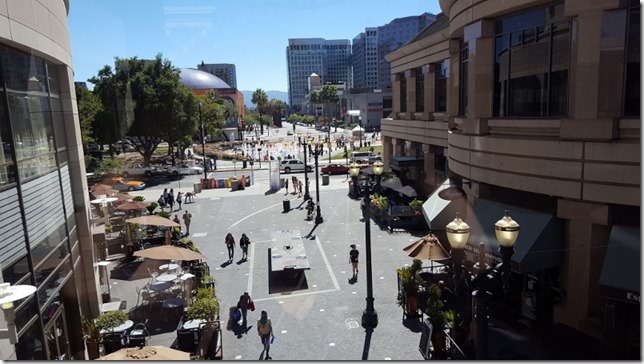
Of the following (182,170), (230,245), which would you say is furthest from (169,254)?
(182,170)

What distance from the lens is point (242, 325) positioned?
10.3 meters

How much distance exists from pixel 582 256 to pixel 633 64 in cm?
364

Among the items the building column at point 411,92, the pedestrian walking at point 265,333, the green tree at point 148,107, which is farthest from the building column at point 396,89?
the pedestrian walking at point 265,333

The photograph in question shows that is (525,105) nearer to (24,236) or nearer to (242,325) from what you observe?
(242,325)

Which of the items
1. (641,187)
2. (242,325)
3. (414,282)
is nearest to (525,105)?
(641,187)

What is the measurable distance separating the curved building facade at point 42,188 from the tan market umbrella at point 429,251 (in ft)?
25.4

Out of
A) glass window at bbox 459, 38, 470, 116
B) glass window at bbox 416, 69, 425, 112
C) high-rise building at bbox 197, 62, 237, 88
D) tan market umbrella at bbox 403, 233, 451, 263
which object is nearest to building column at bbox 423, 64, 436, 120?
glass window at bbox 416, 69, 425, 112

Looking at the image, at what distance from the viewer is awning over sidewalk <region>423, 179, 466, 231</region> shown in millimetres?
12375

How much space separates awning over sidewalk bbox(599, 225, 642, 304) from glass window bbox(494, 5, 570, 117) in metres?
2.55

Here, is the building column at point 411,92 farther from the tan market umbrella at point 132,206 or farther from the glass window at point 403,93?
the tan market umbrella at point 132,206

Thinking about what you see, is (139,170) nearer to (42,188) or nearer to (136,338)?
(136,338)

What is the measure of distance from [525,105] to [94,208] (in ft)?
59.7

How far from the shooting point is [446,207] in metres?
12.8

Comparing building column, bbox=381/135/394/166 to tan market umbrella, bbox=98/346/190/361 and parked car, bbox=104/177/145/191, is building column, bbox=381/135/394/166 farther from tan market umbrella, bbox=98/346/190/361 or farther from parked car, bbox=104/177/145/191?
tan market umbrella, bbox=98/346/190/361
